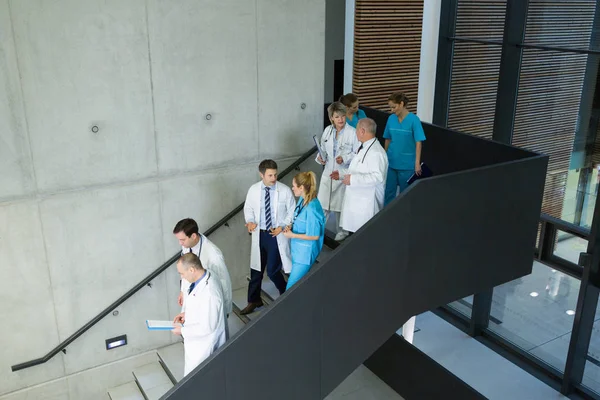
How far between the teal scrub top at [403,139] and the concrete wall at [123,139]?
1.45 meters

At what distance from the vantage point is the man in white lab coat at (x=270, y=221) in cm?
650

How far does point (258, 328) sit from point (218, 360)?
41cm

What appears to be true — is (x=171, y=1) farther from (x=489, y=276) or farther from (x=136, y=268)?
(x=489, y=276)

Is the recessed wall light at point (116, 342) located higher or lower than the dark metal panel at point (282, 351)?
lower

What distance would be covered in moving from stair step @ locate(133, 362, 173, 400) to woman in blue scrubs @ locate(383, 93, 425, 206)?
356cm

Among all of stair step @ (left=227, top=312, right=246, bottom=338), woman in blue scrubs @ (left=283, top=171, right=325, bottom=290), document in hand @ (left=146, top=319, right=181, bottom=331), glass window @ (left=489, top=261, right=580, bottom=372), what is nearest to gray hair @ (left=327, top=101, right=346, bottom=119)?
woman in blue scrubs @ (left=283, top=171, right=325, bottom=290)

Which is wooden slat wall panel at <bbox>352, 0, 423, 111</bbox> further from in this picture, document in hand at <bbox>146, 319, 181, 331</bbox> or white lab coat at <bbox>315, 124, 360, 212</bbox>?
document in hand at <bbox>146, 319, 181, 331</bbox>

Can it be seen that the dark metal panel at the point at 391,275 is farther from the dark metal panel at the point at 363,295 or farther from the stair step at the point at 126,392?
the stair step at the point at 126,392

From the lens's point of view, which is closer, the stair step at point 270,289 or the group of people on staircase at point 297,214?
the group of people on staircase at point 297,214

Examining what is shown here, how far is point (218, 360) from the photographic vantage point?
15.5ft

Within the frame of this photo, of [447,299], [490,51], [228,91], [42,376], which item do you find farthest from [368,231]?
[490,51]

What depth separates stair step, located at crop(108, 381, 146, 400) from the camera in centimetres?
743

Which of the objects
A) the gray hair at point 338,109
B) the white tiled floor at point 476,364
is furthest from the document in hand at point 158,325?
the white tiled floor at point 476,364

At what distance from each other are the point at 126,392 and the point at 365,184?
4.10 metres
